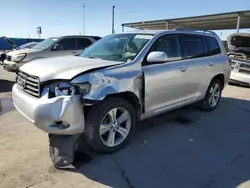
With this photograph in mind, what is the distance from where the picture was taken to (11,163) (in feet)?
11.6

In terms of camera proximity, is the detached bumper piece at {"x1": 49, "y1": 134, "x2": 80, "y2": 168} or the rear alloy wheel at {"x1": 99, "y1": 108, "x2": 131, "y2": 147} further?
the rear alloy wheel at {"x1": 99, "y1": 108, "x2": 131, "y2": 147}

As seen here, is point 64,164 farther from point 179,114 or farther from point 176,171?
point 179,114

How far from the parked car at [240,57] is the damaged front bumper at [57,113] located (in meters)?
7.95

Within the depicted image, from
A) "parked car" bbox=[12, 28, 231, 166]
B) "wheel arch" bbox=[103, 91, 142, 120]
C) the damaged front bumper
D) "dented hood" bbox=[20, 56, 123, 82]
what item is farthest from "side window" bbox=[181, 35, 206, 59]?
→ the damaged front bumper

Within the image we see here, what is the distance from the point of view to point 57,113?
10.5 ft

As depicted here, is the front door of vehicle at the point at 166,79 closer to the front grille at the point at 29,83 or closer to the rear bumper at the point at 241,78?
the front grille at the point at 29,83

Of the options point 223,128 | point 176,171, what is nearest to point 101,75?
point 176,171

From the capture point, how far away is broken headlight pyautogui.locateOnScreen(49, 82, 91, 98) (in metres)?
3.28

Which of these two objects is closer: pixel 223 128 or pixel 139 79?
pixel 139 79

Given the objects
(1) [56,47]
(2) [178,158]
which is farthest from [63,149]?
(1) [56,47]

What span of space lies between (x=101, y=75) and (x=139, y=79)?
2.41 feet

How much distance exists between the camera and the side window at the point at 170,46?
443 centimetres

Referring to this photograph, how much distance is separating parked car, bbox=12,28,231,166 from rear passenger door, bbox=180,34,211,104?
20 millimetres

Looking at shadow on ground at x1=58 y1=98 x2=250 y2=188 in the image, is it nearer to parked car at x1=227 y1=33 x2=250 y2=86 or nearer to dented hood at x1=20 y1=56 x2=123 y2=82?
dented hood at x1=20 y1=56 x2=123 y2=82
